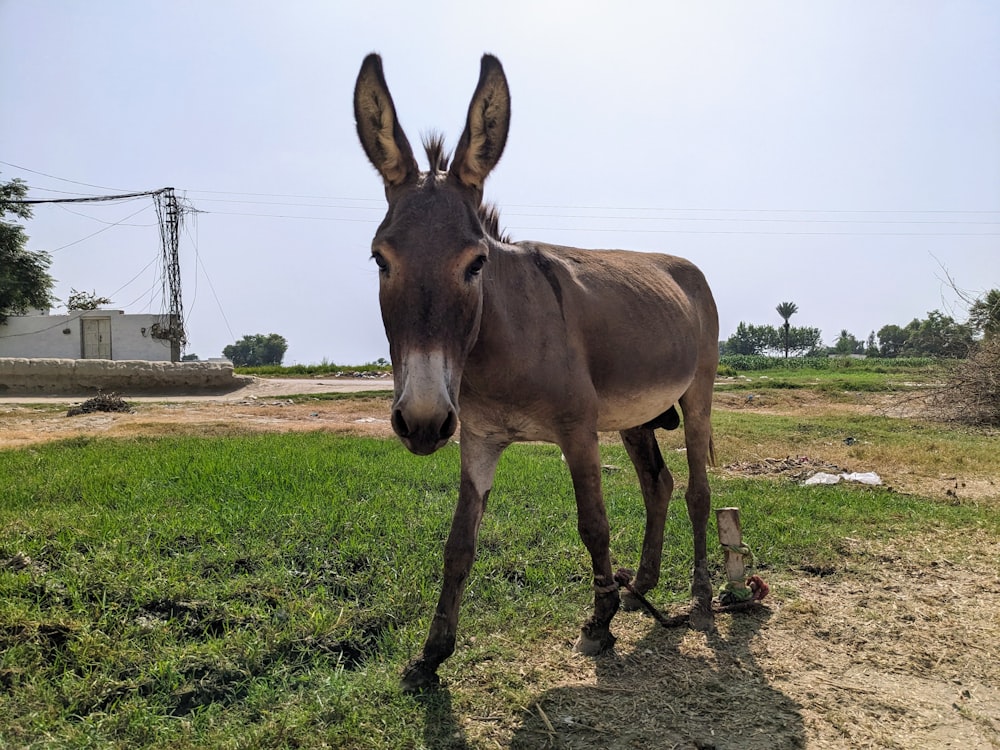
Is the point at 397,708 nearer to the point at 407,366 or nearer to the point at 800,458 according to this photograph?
the point at 407,366

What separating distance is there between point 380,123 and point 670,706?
3192 mm

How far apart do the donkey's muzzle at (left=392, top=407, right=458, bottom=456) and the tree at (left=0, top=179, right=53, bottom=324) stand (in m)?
35.0

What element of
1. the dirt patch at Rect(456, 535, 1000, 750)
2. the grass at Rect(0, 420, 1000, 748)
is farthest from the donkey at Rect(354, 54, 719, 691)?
the grass at Rect(0, 420, 1000, 748)

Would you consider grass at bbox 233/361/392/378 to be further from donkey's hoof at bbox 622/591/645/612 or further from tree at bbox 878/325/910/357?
tree at bbox 878/325/910/357

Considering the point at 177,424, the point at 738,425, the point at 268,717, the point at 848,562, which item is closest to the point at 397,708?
the point at 268,717

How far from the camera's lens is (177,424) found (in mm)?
12203

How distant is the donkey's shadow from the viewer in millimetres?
2848

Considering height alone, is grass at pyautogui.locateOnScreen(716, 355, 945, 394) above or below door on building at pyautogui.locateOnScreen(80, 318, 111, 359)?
below

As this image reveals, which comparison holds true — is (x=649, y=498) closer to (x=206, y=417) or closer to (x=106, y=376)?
(x=206, y=417)

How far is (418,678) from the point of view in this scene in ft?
10.4

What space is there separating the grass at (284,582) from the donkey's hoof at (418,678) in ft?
0.26

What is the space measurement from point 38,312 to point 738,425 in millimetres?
38054

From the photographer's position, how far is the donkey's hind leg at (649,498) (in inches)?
182

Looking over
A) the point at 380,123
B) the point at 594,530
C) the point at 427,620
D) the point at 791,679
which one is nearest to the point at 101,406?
the point at 427,620
